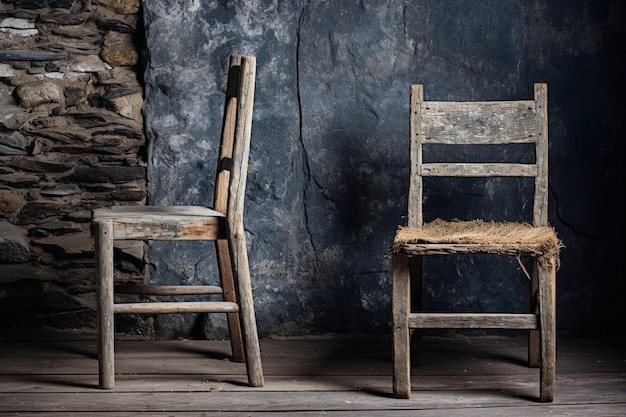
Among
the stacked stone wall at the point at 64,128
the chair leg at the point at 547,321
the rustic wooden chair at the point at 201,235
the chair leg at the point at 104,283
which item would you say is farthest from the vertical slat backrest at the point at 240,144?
the chair leg at the point at 547,321

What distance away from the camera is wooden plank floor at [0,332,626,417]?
239 cm

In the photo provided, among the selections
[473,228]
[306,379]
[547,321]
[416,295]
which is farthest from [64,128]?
[547,321]

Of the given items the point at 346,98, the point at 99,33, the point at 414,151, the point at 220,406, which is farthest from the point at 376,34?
the point at 220,406

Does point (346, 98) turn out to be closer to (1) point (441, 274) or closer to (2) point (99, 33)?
(1) point (441, 274)

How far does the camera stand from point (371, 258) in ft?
10.7

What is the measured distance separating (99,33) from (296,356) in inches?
54.6

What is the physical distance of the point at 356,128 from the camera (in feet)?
10.6

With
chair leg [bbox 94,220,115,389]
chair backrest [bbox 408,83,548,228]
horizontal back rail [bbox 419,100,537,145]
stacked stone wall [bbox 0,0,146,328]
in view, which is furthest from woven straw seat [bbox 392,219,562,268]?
stacked stone wall [bbox 0,0,146,328]

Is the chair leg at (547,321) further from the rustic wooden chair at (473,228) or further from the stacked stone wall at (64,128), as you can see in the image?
the stacked stone wall at (64,128)

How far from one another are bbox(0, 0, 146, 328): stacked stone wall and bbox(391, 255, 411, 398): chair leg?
1170 millimetres

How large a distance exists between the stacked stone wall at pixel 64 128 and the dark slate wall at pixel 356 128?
120 millimetres

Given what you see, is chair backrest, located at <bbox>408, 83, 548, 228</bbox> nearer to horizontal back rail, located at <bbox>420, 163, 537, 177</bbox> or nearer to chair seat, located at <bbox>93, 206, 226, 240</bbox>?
horizontal back rail, located at <bbox>420, 163, 537, 177</bbox>

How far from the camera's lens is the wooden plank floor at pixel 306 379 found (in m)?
2.39

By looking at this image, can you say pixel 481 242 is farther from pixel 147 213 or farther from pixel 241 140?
pixel 147 213
